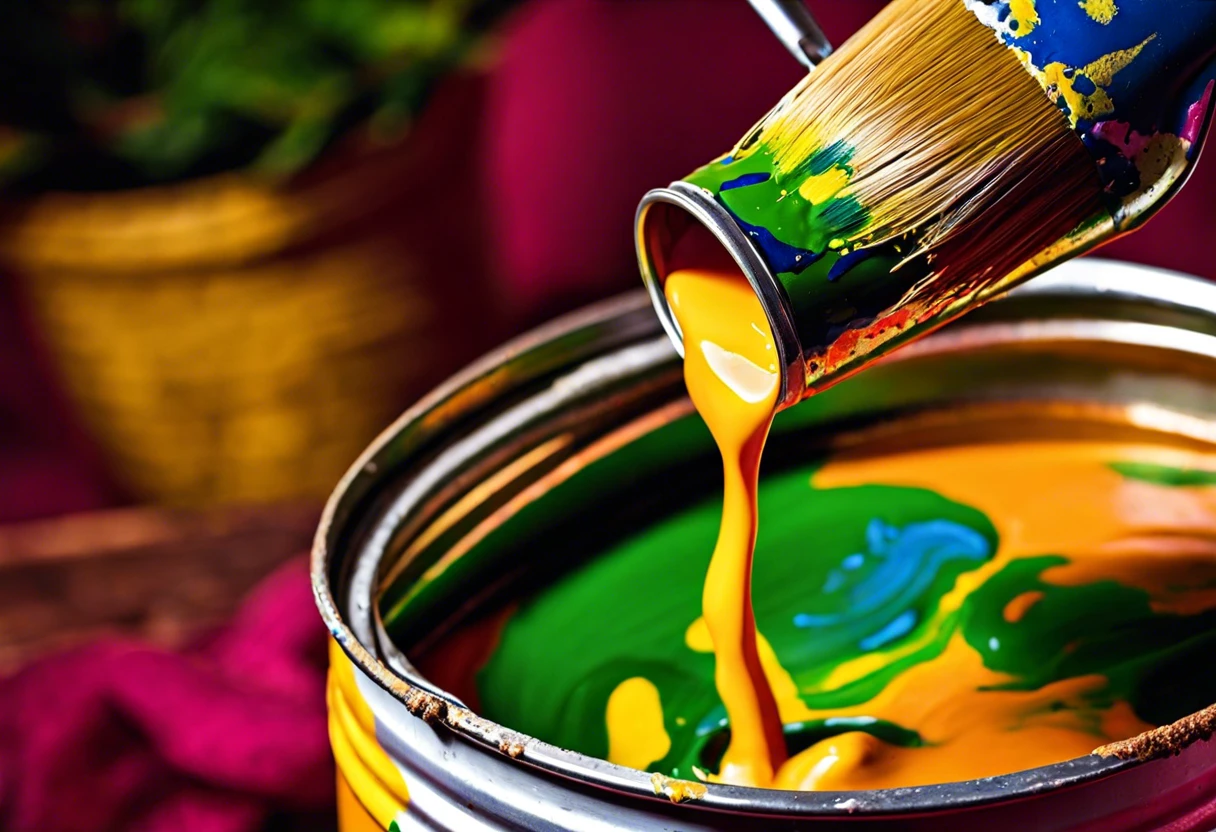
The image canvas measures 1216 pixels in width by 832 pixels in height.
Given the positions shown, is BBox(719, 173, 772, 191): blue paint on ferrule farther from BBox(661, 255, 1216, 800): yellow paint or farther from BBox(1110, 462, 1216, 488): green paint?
BBox(1110, 462, 1216, 488): green paint

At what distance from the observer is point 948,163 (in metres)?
0.77

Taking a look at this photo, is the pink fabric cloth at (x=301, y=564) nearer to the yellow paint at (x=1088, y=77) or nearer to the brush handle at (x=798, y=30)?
the brush handle at (x=798, y=30)

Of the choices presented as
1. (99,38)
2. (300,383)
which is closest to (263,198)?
(300,383)

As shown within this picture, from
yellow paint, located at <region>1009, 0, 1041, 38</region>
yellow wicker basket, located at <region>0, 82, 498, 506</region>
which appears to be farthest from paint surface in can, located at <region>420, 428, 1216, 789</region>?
yellow wicker basket, located at <region>0, 82, 498, 506</region>

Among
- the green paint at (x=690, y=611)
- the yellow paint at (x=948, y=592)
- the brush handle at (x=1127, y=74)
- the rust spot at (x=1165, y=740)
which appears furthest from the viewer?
the green paint at (x=690, y=611)

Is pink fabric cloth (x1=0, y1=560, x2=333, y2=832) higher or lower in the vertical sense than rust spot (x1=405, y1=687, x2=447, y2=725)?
lower

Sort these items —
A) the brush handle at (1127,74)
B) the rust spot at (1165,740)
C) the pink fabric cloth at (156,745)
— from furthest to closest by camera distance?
the pink fabric cloth at (156,745)
the brush handle at (1127,74)
the rust spot at (1165,740)

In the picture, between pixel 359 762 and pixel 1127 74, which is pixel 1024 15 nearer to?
pixel 1127 74

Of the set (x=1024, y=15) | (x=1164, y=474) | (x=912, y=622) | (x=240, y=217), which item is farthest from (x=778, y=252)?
(x=240, y=217)

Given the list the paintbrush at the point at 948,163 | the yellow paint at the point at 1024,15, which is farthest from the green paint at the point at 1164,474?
the yellow paint at the point at 1024,15

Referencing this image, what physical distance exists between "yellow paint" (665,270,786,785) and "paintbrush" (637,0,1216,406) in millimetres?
84

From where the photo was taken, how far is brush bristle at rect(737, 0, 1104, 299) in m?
0.76

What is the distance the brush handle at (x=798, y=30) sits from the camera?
34.5 inches

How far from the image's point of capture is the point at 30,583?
69.2 inches
